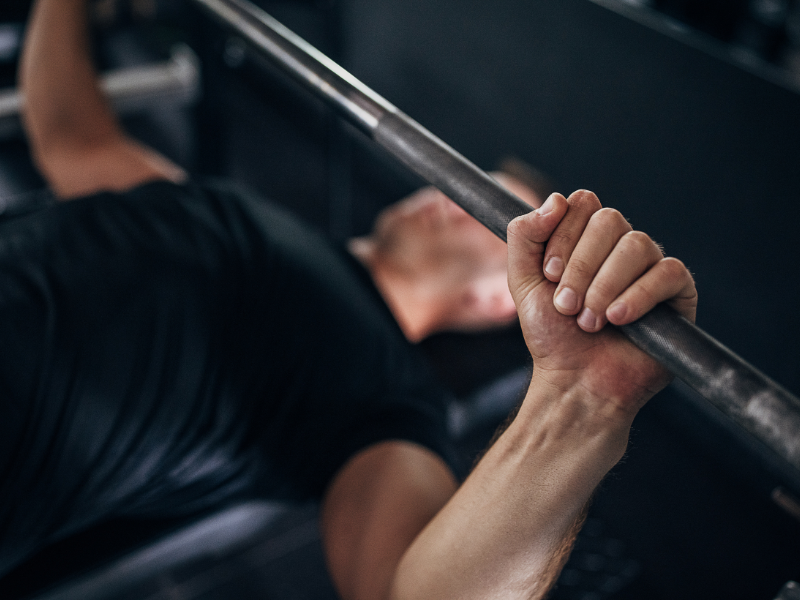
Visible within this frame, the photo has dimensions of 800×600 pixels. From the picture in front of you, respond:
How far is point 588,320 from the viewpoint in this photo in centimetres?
42

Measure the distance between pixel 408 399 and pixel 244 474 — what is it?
10.9 inches

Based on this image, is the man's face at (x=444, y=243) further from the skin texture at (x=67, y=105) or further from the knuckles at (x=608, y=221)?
the knuckles at (x=608, y=221)

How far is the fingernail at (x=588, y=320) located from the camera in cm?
42

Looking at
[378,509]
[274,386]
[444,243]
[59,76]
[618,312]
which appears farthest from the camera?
[444,243]

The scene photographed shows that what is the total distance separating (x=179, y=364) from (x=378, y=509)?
0.33 m

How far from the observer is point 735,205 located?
1127 mm

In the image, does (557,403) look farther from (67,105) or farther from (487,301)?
(67,105)

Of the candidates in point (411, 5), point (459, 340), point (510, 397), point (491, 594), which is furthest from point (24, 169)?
point (491, 594)

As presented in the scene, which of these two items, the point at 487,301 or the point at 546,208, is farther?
the point at 487,301

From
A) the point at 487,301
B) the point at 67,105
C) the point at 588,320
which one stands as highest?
the point at 588,320

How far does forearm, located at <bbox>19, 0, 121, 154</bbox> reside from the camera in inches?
44.4

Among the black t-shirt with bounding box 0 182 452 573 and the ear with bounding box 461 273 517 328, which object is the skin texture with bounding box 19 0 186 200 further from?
the ear with bounding box 461 273 517 328

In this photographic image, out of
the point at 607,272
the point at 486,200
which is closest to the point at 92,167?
the point at 486,200

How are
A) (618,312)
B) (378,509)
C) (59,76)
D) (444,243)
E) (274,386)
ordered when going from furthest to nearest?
(444,243) → (59,76) → (274,386) → (378,509) → (618,312)
